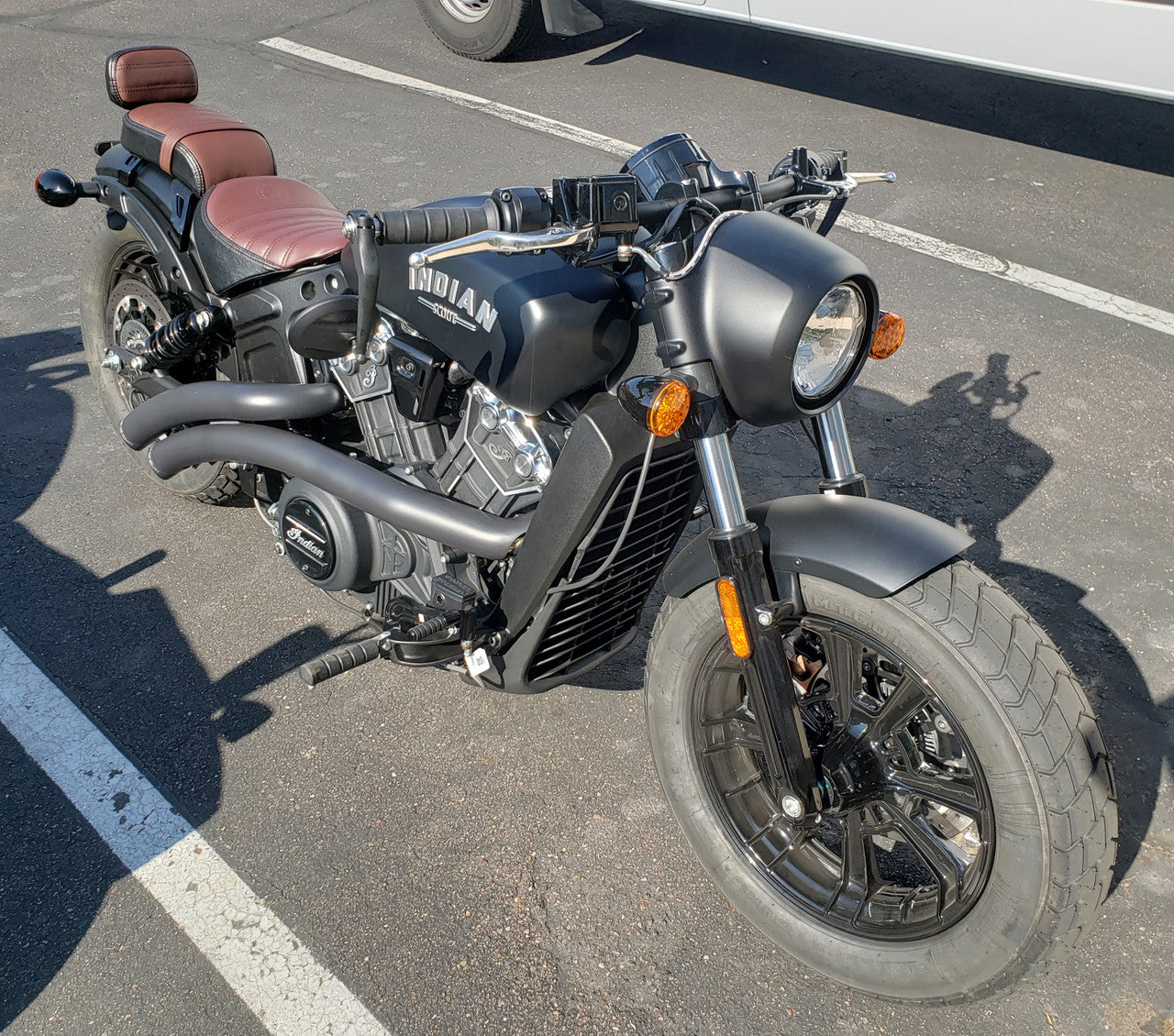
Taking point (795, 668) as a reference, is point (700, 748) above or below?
below

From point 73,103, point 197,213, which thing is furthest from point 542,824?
point 73,103

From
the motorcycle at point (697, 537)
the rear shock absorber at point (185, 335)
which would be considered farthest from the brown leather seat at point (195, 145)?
the rear shock absorber at point (185, 335)

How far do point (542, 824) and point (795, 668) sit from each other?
794 millimetres

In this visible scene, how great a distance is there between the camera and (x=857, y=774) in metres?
2.24

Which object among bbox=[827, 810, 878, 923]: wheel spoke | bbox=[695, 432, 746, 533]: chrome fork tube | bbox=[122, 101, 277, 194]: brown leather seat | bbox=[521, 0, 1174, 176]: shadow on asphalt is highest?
bbox=[122, 101, 277, 194]: brown leather seat

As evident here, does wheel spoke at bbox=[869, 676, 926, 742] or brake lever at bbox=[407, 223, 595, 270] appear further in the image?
wheel spoke at bbox=[869, 676, 926, 742]

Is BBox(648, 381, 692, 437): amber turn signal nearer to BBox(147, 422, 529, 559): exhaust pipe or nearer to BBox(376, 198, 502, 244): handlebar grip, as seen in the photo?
BBox(376, 198, 502, 244): handlebar grip

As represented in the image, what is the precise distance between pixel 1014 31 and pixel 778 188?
425cm

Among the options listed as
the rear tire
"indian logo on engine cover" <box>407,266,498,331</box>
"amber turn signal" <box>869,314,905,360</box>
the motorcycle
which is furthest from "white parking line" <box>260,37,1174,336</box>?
"indian logo on engine cover" <box>407,266,498,331</box>

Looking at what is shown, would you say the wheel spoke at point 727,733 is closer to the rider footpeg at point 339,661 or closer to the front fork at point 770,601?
the front fork at point 770,601

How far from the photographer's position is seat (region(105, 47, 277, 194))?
10.6 ft

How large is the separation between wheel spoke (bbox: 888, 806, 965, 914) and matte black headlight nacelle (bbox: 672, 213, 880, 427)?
2.95 ft

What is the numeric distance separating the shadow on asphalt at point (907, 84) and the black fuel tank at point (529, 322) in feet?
17.8

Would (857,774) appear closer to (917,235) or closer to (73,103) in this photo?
(917,235)
